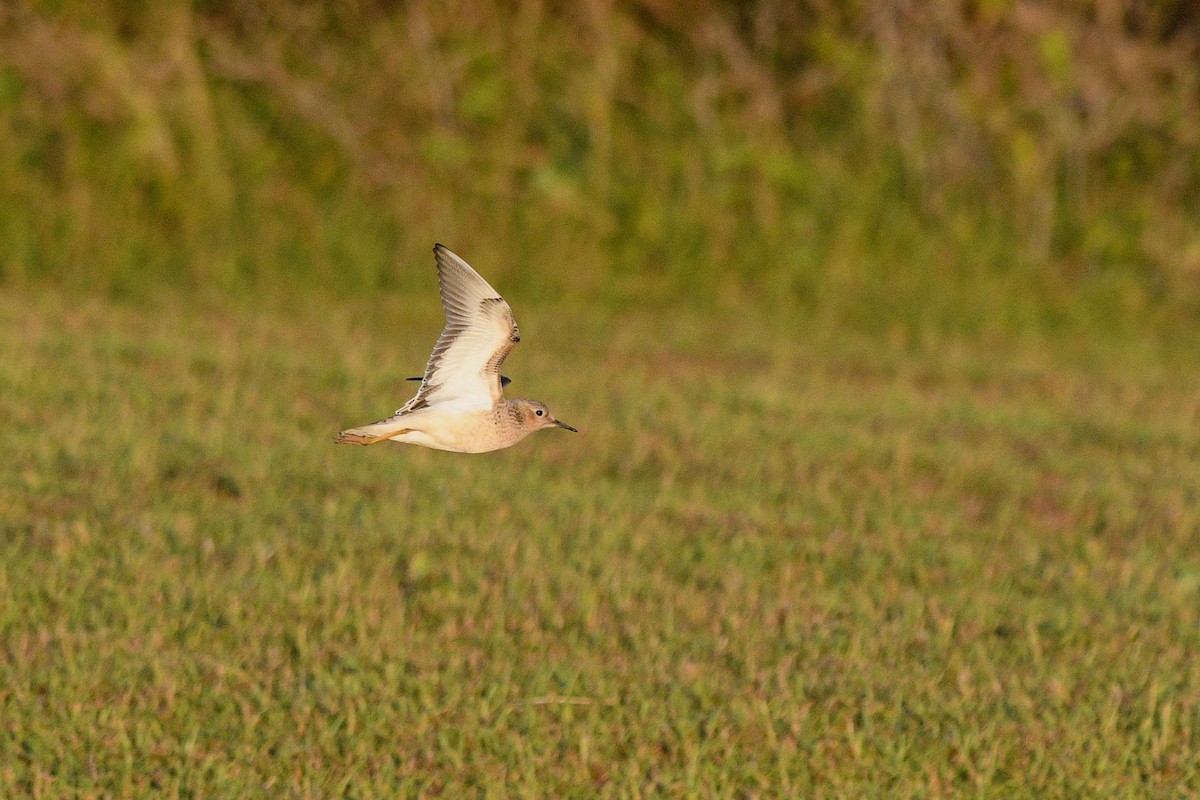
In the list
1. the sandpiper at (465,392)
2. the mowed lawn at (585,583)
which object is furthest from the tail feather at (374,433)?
the mowed lawn at (585,583)

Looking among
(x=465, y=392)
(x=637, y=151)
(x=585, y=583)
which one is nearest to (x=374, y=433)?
(x=465, y=392)

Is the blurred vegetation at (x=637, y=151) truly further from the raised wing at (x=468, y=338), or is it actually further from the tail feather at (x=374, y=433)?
the tail feather at (x=374, y=433)

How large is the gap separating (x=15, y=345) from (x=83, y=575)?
310 centimetres

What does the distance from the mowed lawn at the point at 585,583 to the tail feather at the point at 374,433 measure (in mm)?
2063

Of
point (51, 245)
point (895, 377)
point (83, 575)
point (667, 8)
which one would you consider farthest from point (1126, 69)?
point (83, 575)

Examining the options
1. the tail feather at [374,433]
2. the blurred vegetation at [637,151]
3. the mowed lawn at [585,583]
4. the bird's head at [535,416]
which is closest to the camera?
the tail feather at [374,433]

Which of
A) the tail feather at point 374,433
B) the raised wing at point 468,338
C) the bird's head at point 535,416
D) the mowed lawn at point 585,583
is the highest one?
the raised wing at point 468,338

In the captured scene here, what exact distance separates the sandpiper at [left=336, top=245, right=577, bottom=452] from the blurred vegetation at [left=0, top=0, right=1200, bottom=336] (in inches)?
298

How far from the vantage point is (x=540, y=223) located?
33.1 feet

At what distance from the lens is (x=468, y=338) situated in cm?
204

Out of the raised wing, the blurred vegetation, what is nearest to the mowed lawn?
the blurred vegetation

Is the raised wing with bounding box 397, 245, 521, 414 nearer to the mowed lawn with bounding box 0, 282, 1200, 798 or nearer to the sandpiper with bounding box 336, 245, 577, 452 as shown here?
the sandpiper with bounding box 336, 245, 577, 452

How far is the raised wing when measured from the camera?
198 centimetres

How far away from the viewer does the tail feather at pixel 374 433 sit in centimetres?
178
